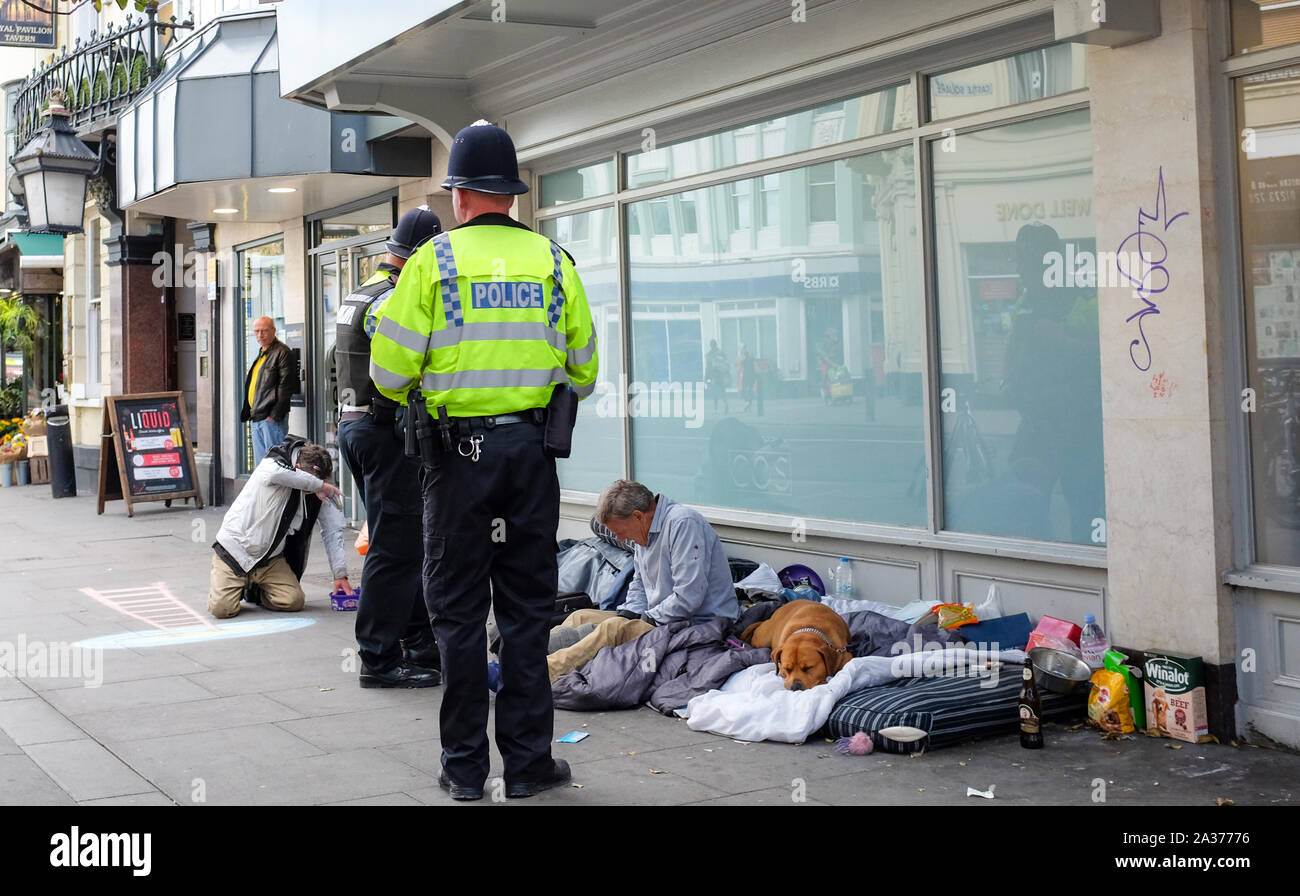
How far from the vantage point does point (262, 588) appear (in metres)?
9.17

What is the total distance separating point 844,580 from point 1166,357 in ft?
8.35

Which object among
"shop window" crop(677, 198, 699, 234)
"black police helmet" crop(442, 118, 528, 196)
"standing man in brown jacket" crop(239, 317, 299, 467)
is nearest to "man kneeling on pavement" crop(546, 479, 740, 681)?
"black police helmet" crop(442, 118, 528, 196)

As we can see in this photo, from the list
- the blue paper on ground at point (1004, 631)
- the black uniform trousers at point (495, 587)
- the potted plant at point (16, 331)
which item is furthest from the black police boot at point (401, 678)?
the potted plant at point (16, 331)

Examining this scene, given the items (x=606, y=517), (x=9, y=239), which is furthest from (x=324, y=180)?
(x=9, y=239)

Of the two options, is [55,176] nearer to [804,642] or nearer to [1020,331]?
[1020,331]

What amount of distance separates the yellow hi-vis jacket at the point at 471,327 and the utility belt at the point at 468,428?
0.12ft

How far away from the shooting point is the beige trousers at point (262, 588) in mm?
9008

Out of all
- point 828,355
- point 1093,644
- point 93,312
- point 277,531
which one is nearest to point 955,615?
point 1093,644

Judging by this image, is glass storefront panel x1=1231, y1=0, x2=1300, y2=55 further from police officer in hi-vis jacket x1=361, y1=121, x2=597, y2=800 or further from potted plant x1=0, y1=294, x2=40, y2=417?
potted plant x1=0, y1=294, x2=40, y2=417

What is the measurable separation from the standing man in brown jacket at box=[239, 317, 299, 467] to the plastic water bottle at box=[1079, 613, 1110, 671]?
992 cm

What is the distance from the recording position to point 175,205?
1439 centimetres

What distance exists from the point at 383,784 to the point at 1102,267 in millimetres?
3669
